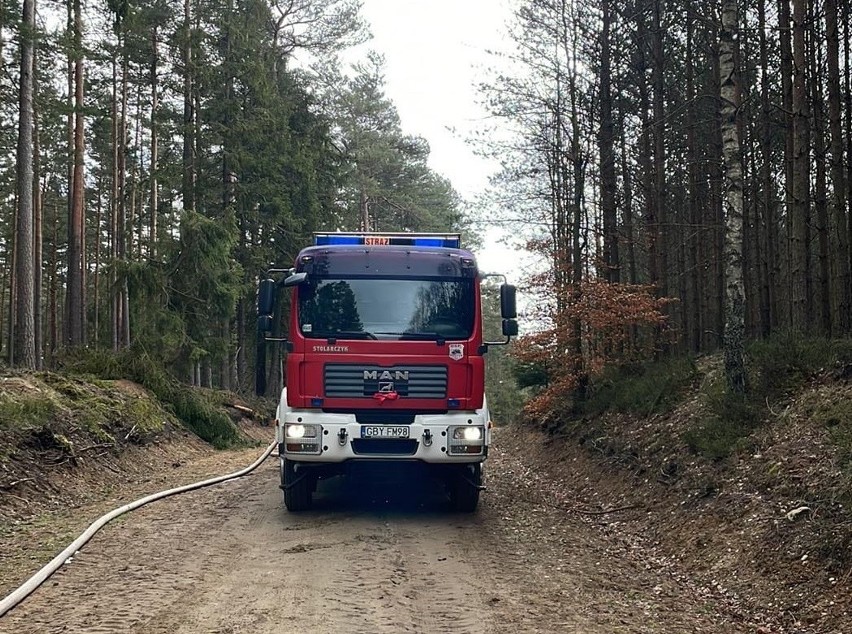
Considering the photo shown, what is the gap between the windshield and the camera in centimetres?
970

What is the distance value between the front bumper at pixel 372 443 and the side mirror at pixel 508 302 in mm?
1628

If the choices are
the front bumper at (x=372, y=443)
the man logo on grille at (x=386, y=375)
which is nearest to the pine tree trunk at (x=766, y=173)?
the front bumper at (x=372, y=443)

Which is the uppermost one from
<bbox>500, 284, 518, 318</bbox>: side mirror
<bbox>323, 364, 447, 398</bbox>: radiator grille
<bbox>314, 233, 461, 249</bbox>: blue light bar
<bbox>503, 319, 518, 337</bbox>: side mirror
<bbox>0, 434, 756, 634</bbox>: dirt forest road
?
<bbox>314, 233, 461, 249</bbox>: blue light bar

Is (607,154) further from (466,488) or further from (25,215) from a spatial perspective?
(25,215)

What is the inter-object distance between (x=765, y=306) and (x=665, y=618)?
40.7 ft

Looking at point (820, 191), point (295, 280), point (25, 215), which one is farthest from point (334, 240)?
point (25, 215)

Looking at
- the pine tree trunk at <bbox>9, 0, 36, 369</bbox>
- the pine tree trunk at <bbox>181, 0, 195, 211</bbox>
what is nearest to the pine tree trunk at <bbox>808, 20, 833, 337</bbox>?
the pine tree trunk at <bbox>9, 0, 36, 369</bbox>

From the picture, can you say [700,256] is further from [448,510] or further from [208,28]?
[208,28]

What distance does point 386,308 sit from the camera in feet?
32.2

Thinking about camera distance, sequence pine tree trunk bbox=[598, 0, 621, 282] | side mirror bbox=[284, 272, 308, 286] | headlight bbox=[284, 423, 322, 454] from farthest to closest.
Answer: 1. pine tree trunk bbox=[598, 0, 621, 282]
2. side mirror bbox=[284, 272, 308, 286]
3. headlight bbox=[284, 423, 322, 454]

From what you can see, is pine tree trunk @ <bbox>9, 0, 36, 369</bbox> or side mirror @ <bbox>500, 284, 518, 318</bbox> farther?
pine tree trunk @ <bbox>9, 0, 36, 369</bbox>

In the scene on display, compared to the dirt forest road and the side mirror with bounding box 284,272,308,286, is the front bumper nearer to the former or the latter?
the dirt forest road

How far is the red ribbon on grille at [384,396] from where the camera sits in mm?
9383

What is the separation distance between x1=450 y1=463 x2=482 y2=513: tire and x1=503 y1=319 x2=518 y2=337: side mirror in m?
1.77
